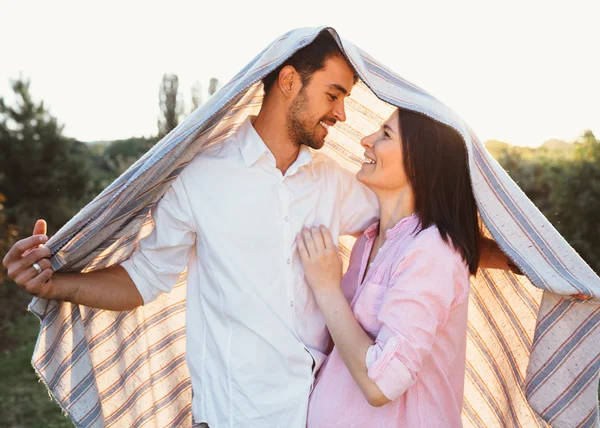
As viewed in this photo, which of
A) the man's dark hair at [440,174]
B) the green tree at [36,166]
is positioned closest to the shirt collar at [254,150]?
the man's dark hair at [440,174]

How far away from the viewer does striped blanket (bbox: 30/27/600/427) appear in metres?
2.16

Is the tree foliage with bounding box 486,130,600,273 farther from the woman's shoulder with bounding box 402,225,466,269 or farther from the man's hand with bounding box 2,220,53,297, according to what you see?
the man's hand with bounding box 2,220,53,297

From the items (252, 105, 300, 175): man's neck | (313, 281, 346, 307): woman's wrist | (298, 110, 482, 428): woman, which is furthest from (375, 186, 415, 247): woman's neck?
(252, 105, 300, 175): man's neck

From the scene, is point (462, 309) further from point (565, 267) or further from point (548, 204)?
point (548, 204)

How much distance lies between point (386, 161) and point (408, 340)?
67 centimetres

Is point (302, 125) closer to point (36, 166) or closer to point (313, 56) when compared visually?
point (313, 56)

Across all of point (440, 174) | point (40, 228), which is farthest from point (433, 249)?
point (40, 228)

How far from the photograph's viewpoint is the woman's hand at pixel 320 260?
2.26 m

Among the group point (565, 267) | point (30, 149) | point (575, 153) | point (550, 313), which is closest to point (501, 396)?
point (550, 313)

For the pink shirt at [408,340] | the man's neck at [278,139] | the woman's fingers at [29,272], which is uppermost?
the man's neck at [278,139]

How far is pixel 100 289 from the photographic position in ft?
8.03

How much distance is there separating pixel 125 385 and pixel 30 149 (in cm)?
1070

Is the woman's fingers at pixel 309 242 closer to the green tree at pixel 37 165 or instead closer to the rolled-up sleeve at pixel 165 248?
the rolled-up sleeve at pixel 165 248

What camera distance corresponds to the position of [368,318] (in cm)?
220
